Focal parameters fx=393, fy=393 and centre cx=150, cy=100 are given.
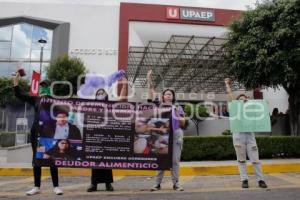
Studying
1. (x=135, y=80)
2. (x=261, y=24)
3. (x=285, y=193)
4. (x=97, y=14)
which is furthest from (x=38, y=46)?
(x=285, y=193)

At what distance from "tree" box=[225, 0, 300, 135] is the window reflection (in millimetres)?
20633

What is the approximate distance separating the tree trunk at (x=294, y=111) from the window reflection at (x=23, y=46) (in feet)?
73.3

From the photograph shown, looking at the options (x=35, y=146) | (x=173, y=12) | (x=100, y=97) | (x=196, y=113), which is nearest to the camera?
(x=35, y=146)

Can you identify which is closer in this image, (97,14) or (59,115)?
(59,115)

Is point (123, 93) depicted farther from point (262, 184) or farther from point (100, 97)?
point (262, 184)

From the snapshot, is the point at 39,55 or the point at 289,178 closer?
the point at 289,178

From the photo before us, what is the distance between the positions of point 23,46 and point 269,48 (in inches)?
961

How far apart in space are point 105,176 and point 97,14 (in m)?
28.8

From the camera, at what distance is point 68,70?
28875 millimetres

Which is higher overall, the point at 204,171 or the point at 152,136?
the point at 152,136

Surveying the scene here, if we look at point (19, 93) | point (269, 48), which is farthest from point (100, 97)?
point (269, 48)

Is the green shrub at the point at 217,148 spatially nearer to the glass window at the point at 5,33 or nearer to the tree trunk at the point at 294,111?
the tree trunk at the point at 294,111

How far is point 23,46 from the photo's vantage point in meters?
34.6

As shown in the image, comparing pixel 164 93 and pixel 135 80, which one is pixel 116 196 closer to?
pixel 164 93
